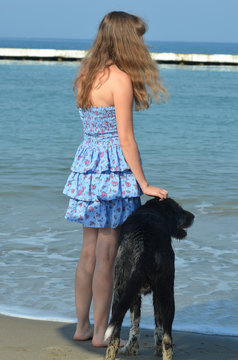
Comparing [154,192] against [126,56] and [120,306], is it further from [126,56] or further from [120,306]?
[126,56]

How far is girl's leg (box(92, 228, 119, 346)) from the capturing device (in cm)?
349

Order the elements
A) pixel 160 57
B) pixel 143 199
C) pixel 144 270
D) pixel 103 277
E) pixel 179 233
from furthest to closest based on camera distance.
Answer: pixel 160 57 → pixel 143 199 → pixel 103 277 → pixel 179 233 → pixel 144 270

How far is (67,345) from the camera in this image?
361 centimetres

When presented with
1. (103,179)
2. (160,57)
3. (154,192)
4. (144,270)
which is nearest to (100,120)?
(103,179)

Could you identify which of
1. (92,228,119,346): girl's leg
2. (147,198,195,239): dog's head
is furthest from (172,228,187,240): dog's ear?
(92,228,119,346): girl's leg

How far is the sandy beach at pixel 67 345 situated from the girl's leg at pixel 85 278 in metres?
0.09

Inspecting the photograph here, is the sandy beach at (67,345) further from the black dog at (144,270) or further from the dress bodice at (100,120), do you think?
the dress bodice at (100,120)

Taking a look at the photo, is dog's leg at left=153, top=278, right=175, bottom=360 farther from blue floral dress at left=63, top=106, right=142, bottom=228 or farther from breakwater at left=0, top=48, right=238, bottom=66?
breakwater at left=0, top=48, right=238, bottom=66

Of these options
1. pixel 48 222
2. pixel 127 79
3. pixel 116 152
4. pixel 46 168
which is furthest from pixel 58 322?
pixel 46 168

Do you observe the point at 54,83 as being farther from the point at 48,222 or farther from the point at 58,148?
the point at 48,222

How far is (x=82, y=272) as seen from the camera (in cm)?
364

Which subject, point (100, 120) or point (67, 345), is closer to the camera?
point (100, 120)

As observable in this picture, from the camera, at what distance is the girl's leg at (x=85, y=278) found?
3.59 m

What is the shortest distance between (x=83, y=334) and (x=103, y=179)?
0.99 metres
